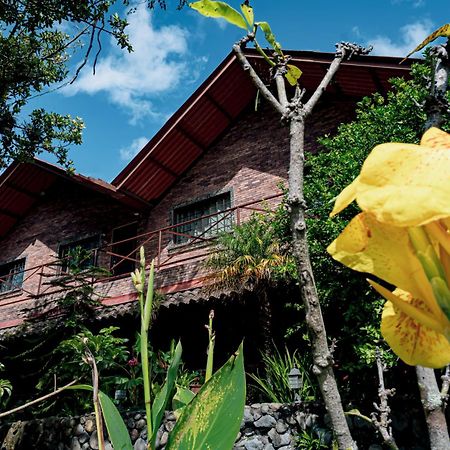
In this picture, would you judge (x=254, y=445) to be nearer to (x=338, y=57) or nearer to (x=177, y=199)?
(x=338, y=57)

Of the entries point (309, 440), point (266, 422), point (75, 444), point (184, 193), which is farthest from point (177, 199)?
point (309, 440)

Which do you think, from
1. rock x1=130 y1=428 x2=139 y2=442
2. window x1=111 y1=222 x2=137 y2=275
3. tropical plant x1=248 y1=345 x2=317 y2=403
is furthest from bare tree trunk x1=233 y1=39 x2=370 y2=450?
window x1=111 y1=222 x2=137 y2=275

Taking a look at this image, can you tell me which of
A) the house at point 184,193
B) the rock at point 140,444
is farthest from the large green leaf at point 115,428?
the house at point 184,193

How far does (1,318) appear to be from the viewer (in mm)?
11969

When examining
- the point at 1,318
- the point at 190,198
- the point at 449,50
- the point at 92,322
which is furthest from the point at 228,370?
the point at 1,318

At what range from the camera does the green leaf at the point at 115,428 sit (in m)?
0.66

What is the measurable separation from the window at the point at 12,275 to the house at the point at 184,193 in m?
0.06

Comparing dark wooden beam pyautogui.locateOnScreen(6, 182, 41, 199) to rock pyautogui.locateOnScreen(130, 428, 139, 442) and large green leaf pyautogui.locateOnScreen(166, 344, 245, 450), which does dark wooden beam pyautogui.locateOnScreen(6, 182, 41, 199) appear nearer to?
rock pyautogui.locateOnScreen(130, 428, 139, 442)

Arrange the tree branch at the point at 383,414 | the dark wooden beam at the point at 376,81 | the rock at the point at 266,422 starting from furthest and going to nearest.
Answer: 1. the dark wooden beam at the point at 376,81
2. the rock at the point at 266,422
3. the tree branch at the point at 383,414

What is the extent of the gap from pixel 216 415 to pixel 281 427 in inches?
207

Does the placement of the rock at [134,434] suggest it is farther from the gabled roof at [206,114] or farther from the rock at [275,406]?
the gabled roof at [206,114]

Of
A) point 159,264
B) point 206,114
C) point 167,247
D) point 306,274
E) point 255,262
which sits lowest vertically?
point 306,274

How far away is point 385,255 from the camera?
354 mm

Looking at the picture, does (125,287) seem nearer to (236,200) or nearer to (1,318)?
(236,200)
